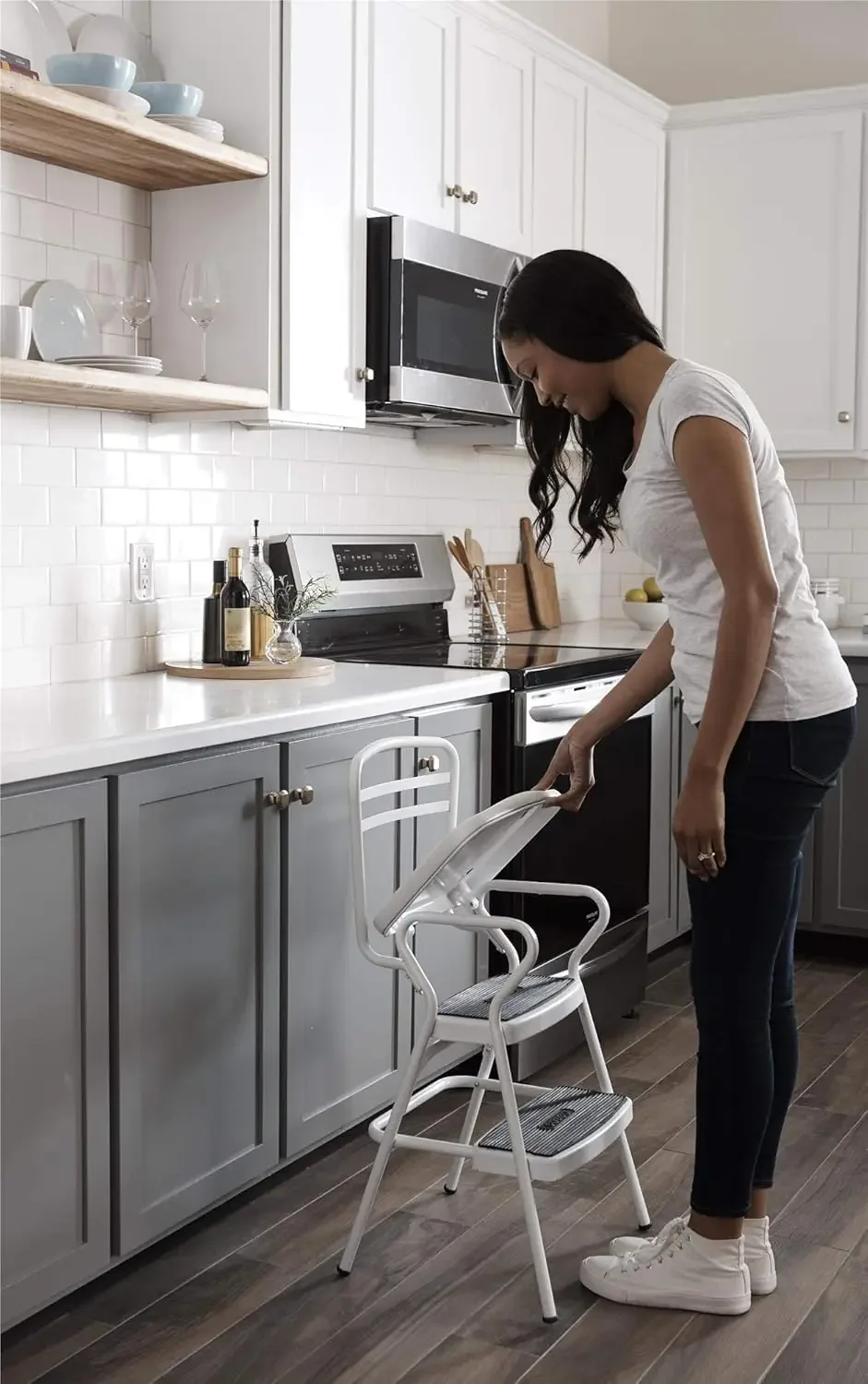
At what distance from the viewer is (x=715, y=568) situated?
2.04 m

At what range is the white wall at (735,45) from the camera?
4797 mm

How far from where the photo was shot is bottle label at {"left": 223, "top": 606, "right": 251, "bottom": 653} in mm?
3033

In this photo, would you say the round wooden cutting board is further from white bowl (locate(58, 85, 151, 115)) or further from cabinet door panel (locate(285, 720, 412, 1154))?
white bowl (locate(58, 85, 151, 115))

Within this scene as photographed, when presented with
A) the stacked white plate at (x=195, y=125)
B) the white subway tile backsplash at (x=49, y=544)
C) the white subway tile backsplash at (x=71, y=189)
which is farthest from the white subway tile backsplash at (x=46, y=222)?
the white subway tile backsplash at (x=49, y=544)

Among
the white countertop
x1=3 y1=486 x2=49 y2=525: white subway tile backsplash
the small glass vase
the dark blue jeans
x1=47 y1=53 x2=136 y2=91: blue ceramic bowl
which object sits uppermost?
x1=47 y1=53 x2=136 y2=91: blue ceramic bowl

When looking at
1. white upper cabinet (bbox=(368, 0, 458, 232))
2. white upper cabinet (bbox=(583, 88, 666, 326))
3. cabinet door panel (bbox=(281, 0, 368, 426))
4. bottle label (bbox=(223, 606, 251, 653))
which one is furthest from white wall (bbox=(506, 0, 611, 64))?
bottle label (bbox=(223, 606, 251, 653))

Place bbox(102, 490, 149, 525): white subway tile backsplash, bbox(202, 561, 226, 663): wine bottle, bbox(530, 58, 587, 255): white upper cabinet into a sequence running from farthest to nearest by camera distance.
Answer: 1. bbox(530, 58, 587, 255): white upper cabinet
2. bbox(202, 561, 226, 663): wine bottle
3. bbox(102, 490, 149, 525): white subway tile backsplash

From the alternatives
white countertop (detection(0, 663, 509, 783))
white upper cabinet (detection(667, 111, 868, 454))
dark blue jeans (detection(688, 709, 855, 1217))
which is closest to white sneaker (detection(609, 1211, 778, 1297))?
dark blue jeans (detection(688, 709, 855, 1217))

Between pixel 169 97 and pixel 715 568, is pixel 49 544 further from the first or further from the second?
pixel 715 568

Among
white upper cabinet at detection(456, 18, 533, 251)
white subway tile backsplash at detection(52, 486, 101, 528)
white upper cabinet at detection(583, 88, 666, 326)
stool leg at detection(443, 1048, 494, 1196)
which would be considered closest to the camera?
stool leg at detection(443, 1048, 494, 1196)

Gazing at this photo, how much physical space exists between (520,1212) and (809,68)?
12.6ft

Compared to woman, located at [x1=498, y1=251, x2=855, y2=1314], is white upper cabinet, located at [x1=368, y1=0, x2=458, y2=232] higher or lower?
higher

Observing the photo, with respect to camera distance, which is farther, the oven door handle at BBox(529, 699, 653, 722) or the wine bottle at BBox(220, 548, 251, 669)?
the oven door handle at BBox(529, 699, 653, 722)

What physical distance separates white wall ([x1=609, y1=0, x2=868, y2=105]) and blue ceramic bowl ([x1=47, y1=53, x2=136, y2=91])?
2.44 m
